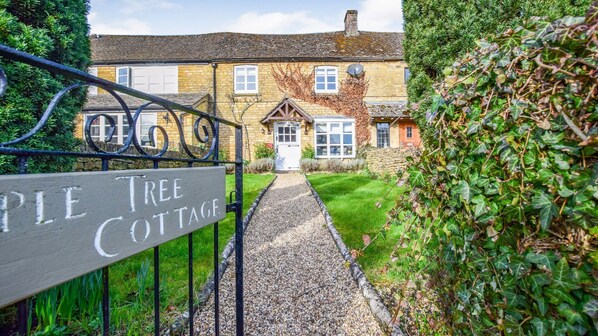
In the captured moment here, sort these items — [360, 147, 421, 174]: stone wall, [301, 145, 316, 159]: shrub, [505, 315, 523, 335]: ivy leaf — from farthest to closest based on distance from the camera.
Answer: [301, 145, 316, 159]: shrub
[360, 147, 421, 174]: stone wall
[505, 315, 523, 335]: ivy leaf

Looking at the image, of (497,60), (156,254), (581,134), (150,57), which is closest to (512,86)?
(497,60)

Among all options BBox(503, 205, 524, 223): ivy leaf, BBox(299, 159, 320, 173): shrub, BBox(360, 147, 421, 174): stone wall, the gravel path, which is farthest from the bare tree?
BBox(503, 205, 524, 223): ivy leaf

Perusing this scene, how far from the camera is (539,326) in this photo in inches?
38.0

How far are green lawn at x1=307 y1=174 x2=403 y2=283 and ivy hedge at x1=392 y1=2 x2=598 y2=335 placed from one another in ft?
1.32

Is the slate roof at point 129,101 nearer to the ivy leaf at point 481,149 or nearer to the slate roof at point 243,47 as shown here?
the slate roof at point 243,47

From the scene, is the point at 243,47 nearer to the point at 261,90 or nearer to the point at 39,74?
the point at 261,90

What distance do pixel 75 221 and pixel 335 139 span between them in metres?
16.8

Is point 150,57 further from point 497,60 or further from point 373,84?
point 497,60

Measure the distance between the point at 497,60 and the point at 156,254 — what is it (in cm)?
159

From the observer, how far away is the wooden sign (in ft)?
2.24

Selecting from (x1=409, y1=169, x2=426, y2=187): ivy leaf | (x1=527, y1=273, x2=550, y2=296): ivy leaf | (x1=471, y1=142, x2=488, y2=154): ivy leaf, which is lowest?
(x1=527, y1=273, x2=550, y2=296): ivy leaf

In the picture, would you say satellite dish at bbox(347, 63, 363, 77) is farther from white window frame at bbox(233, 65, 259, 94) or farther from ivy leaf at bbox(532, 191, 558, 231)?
ivy leaf at bbox(532, 191, 558, 231)

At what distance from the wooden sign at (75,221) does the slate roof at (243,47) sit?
56.4 ft

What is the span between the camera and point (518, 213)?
982mm
